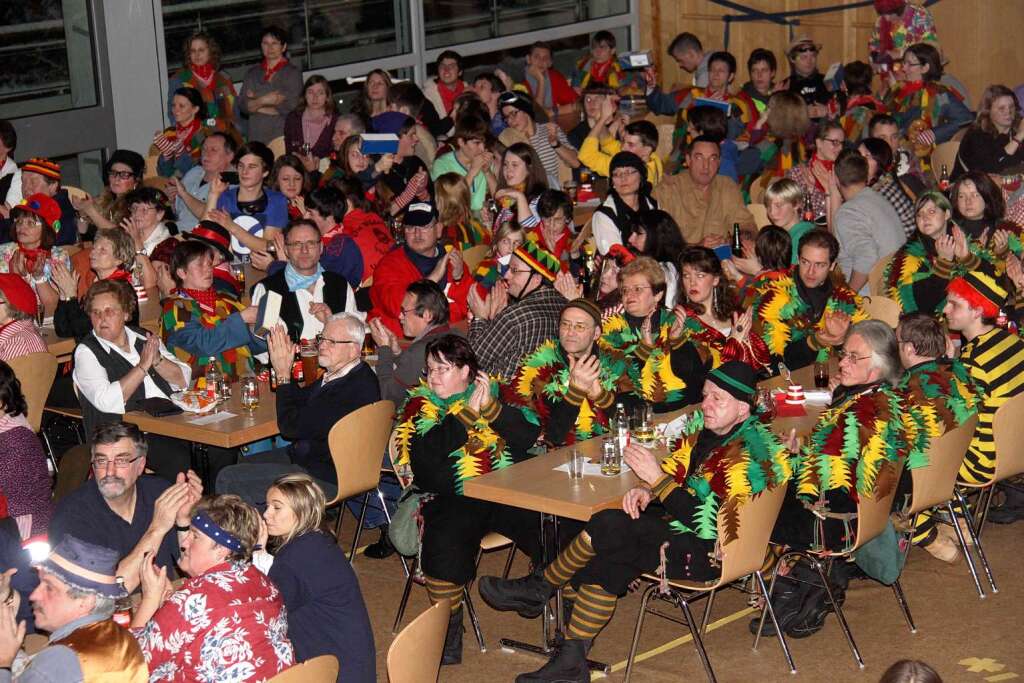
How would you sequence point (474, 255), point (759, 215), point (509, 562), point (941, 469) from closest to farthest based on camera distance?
point (941, 469)
point (509, 562)
point (474, 255)
point (759, 215)

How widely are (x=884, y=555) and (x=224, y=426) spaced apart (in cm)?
273

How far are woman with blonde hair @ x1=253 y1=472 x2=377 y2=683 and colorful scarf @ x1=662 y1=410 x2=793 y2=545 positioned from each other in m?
1.27

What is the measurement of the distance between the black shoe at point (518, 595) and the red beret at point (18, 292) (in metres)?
3.06

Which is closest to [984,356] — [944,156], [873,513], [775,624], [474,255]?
[873,513]

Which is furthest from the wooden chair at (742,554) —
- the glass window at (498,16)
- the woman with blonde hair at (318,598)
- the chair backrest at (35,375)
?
→ the glass window at (498,16)

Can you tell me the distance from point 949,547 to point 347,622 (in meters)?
2.92

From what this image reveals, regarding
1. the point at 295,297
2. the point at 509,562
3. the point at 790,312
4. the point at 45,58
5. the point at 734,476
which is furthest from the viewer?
the point at 45,58

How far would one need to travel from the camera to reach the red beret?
295 inches

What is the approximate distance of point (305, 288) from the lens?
732cm

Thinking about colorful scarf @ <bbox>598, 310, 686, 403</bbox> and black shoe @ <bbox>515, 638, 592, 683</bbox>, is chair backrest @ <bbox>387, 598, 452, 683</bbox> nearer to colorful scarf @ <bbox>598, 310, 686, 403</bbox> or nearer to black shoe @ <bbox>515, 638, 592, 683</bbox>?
black shoe @ <bbox>515, 638, 592, 683</bbox>

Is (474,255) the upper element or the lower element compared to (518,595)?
upper

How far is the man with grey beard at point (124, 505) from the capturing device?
16.8 ft

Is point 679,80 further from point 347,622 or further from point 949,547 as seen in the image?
point 347,622

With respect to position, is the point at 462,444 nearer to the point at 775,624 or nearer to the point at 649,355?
the point at 649,355
